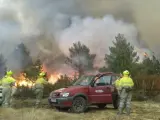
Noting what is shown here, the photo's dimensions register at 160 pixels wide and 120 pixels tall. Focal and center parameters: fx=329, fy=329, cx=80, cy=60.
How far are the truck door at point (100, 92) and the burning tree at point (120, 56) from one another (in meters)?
21.7

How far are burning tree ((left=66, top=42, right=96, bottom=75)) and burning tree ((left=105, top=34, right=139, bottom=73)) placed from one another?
29.0 ft

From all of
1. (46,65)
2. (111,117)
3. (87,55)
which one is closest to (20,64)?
(46,65)

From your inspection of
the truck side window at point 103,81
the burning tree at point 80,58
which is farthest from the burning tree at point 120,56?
the truck side window at point 103,81

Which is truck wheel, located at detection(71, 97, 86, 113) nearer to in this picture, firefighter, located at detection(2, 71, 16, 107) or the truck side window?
the truck side window

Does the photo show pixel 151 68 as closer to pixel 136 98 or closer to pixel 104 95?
pixel 136 98

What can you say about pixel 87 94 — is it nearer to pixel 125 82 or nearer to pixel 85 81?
pixel 85 81

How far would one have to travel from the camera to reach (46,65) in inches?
2496

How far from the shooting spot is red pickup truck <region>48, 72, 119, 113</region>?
14766mm

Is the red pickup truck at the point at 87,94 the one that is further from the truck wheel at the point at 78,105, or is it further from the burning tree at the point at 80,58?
the burning tree at the point at 80,58

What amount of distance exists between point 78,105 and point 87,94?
Result: 2.18 feet

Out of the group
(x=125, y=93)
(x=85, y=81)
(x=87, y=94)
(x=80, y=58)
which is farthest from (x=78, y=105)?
(x=80, y=58)

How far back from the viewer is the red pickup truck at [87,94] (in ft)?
48.4

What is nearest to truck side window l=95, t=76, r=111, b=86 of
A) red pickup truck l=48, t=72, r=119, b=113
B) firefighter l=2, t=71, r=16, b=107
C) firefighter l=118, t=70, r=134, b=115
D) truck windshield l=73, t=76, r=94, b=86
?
red pickup truck l=48, t=72, r=119, b=113

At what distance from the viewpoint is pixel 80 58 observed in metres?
53.7
